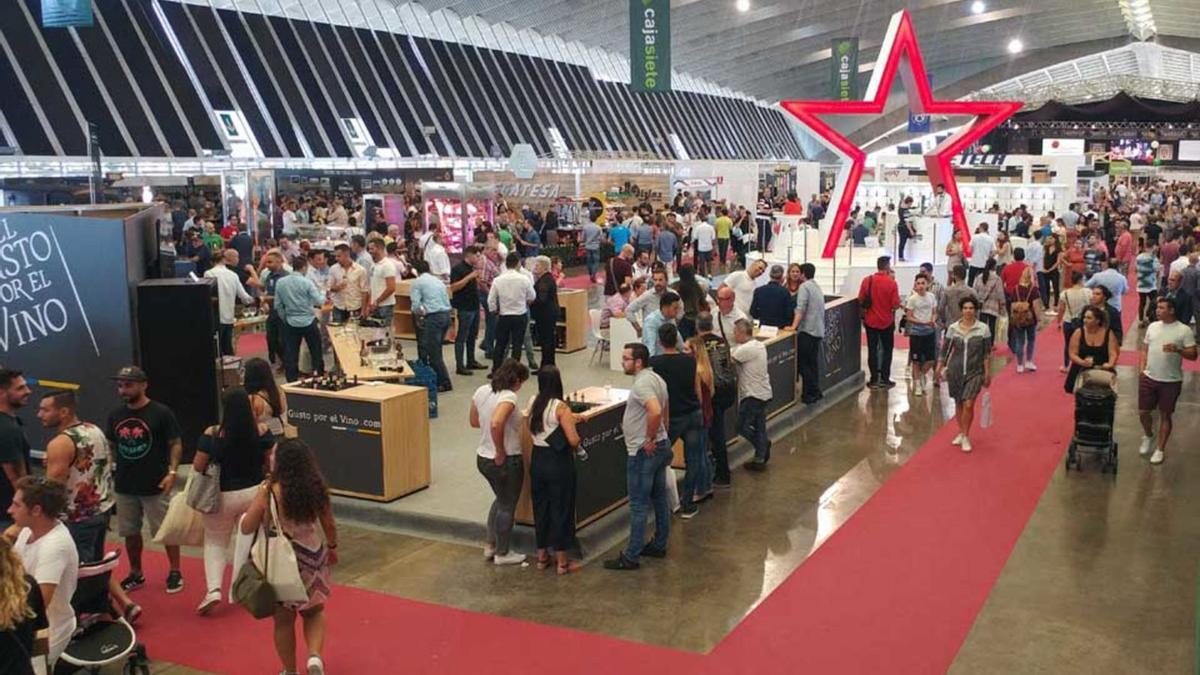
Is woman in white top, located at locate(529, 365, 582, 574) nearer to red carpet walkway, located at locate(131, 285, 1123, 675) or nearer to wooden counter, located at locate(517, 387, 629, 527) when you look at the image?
wooden counter, located at locate(517, 387, 629, 527)

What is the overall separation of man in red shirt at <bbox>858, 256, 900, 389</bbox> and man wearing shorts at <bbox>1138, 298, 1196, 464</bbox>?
8.88 feet

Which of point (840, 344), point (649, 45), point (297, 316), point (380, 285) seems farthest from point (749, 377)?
point (649, 45)

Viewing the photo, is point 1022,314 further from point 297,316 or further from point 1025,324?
point 297,316

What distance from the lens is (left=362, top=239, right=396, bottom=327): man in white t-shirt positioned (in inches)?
426

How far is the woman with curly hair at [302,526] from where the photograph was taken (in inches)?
179

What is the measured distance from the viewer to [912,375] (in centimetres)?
1109

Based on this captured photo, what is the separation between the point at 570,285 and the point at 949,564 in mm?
14520

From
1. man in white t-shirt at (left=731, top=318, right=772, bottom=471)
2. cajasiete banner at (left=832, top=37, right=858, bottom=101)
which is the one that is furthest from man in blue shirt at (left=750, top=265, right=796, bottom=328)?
cajasiete banner at (left=832, top=37, right=858, bottom=101)

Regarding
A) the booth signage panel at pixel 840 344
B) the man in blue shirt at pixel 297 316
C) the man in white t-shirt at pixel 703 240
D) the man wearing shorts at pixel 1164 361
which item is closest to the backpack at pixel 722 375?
the booth signage panel at pixel 840 344

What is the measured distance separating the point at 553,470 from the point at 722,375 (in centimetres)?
190

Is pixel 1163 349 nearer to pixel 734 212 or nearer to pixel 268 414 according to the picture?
pixel 268 414

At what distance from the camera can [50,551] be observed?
13.5 feet

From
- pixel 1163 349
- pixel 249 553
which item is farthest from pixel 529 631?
pixel 1163 349

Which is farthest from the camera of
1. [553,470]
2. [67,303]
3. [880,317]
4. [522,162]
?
[522,162]
